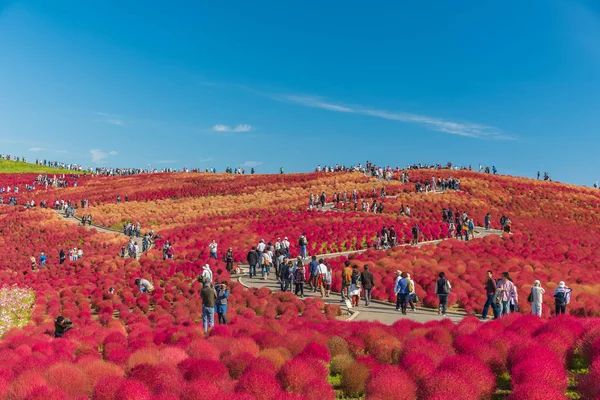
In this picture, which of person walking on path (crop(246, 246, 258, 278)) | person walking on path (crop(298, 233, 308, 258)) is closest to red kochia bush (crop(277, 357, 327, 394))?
person walking on path (crop(246, 246, 258, 278))

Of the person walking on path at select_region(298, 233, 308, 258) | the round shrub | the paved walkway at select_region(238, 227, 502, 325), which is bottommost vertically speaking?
the paved walkway at select_region(238, 227, 502, 325)

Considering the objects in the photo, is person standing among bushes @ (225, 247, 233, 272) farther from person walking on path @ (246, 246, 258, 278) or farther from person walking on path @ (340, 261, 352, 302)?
person walking on path @ (340, 261, 352, 302)

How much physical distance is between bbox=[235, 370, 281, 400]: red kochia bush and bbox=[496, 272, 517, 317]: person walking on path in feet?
40.1

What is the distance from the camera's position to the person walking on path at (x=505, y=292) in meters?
17.3

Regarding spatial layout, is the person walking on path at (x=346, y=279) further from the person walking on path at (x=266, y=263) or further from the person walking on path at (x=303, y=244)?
the person walking on path at (x=303, y=244)

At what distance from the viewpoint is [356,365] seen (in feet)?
30.1

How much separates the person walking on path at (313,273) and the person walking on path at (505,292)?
8577 millimetres

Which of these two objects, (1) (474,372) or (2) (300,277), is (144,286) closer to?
(2) (300,277)

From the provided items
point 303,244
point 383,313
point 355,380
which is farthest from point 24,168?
point 355,380

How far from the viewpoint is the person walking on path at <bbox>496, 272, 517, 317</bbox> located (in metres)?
17.3

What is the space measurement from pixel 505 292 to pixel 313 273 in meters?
9.09

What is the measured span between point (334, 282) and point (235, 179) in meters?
63.0

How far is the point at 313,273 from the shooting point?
23.1m

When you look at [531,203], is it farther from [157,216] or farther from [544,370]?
[544,370]
